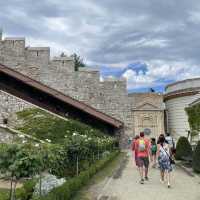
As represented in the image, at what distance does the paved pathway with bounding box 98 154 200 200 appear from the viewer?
11164mm

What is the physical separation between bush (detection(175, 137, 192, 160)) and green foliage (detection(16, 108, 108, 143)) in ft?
20.3

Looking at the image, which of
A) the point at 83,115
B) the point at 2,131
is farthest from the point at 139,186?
the point at 83,115

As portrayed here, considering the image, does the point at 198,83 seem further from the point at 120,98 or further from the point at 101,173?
the point at 101,173

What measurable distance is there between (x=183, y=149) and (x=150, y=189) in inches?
433

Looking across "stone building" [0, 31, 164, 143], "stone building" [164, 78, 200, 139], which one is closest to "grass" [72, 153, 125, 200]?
"stone building" [164, 78, 200, 139]

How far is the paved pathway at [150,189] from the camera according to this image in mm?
11164

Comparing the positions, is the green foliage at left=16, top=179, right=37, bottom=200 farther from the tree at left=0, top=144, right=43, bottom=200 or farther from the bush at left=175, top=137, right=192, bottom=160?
the bush at left=175, top=137, right=192, bottom=160

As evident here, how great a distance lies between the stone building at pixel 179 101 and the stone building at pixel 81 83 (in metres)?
1.29

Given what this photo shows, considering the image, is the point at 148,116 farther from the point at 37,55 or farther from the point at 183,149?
the point at 183,149

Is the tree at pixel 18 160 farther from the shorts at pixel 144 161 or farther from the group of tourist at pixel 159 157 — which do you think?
the shorts at pixel 144 161

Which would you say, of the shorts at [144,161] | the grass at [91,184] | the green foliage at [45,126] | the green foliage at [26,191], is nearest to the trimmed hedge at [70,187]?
the grass at [91,184]

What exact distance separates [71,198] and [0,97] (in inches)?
787

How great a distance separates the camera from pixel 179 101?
35.2 m

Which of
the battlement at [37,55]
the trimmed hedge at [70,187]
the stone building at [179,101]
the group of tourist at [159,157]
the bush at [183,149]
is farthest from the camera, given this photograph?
the battlement at [37,55]
